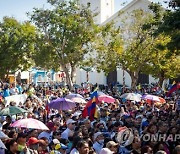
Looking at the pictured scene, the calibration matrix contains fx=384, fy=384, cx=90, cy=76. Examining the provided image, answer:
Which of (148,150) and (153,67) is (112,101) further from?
(153,67)

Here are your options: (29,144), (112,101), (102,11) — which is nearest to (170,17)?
(112,101)

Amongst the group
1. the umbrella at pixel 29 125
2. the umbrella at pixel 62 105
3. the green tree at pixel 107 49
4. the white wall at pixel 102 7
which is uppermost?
the white wall at pixel 102 7

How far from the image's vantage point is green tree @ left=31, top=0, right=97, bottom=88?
30.6 meters

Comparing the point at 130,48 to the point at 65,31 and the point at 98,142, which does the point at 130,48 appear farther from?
the point at 98,142

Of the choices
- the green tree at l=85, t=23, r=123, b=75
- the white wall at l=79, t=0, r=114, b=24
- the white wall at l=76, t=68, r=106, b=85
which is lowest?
the white wall at l=76, t=68, r=106, b=85

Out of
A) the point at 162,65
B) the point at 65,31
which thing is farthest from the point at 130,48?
the point at 65,31

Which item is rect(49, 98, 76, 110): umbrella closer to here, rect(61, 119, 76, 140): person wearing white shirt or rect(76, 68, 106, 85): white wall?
rect(61, 119, 76, 140): person wearing white shirt

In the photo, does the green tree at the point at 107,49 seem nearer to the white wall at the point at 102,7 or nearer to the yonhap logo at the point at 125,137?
the white wall at the point at 102,7

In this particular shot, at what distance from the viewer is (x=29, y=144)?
7398 mm

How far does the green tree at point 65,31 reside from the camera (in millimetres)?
30625

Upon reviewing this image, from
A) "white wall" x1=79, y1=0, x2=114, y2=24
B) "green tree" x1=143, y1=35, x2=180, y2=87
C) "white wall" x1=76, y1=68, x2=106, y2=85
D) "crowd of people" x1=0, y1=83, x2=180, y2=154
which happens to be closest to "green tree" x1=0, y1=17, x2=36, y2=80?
"green tree" x1=143, y1=35, x2=180, y2=87

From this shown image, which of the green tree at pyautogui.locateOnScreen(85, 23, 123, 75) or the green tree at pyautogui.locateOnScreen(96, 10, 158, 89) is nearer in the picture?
the green tree at pyautogui.locateOnScreen(96, 10, 158, 89)

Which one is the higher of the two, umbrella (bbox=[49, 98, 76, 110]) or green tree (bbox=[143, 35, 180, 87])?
green tree (bbox=[143, 35, 180, 87])

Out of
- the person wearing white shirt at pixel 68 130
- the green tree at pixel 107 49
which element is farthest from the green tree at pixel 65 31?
the person wearing white shirt at pixel 68 130
